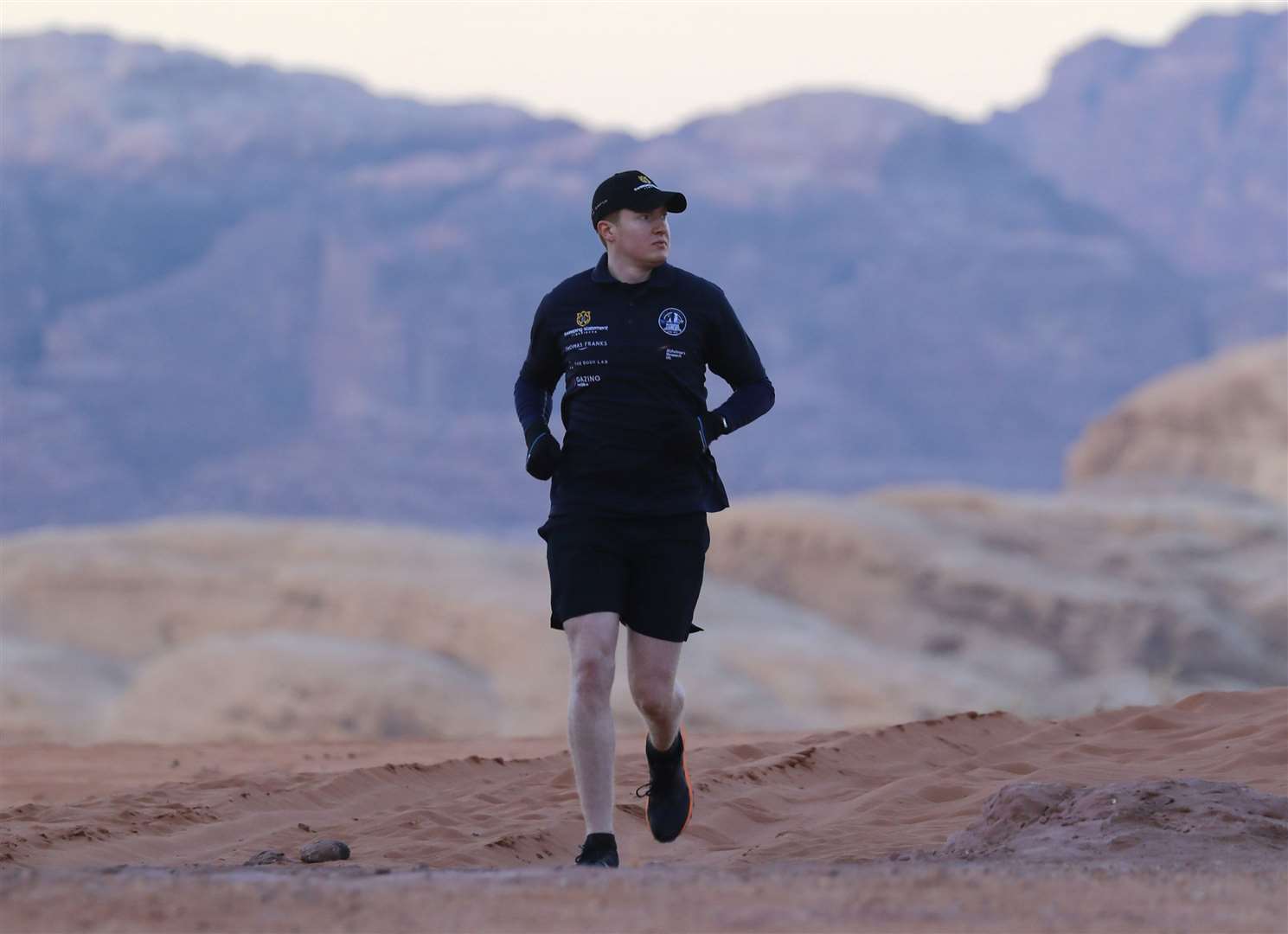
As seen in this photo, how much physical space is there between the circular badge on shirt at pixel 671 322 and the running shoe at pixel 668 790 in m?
1.35

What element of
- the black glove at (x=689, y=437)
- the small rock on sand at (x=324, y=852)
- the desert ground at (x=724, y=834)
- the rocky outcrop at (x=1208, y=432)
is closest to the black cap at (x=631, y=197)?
the black glove at (x=689, y=437)

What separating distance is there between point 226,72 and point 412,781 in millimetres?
110864

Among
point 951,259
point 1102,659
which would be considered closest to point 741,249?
point 951,259

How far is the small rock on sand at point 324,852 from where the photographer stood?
21.7 ft

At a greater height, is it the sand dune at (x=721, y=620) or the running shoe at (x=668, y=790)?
the sand dune at (x=721, y=620)

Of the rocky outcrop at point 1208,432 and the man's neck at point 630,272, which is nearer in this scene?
the man's neck at point 630,272

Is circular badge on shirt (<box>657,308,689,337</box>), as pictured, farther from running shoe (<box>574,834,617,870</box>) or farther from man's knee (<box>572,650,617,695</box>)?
running shoe (<box>574,834,617,870</box>)

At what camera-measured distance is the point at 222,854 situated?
7.15m

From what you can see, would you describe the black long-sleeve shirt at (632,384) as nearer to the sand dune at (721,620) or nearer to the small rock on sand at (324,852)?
the small rock on sand at (324,852)

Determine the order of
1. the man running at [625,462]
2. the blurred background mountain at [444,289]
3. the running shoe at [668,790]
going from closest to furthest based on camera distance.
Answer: the man running at [625,462], the running shoe at [668,790], the blurred background mountain at [444,289]

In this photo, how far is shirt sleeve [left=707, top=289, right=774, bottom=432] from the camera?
6094mm

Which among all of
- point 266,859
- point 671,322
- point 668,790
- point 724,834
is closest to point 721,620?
point 724,834

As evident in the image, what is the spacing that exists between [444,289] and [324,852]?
9367 cm

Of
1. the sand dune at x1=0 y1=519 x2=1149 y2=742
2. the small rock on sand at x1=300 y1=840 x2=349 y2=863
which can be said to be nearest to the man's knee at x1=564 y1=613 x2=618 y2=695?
the small rock on sand at x1=300 y1=840 x2=349 y2=863
